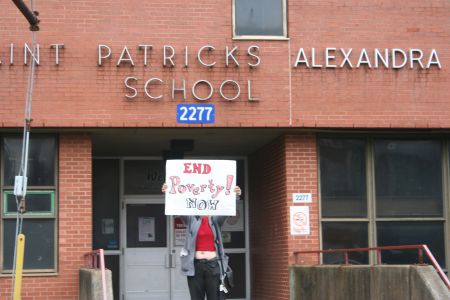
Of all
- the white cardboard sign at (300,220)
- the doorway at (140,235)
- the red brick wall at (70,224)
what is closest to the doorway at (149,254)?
the doorway at (140,235)

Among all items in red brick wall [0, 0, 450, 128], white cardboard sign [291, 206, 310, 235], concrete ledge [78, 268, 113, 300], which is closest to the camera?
concrete ledge [78, 268, 113, 300]

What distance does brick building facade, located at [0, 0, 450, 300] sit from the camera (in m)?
12.1

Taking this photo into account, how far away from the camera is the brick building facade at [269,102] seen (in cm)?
1208

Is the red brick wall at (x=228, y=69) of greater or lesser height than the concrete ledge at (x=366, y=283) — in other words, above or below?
above

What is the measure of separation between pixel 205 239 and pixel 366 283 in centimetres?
248

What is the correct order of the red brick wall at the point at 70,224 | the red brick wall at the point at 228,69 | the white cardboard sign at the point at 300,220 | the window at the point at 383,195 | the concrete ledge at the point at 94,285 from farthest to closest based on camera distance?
the window at the point at 383,195 < the white cardboard sign at the point at 300,220 < the red brick wall at the point at 228,69 < the red brick wall at the point at 70,224 < the concrete ledge at the point at 94,285

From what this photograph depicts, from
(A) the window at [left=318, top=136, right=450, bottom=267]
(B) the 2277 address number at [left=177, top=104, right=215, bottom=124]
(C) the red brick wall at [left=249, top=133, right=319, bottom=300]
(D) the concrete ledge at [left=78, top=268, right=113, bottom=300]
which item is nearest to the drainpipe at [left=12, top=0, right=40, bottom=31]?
(B) the 2277 address number at [left=177, top=104, right=215, bottom=124]

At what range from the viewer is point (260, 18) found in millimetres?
12719

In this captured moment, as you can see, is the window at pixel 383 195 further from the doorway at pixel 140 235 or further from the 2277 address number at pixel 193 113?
the doorway at pixel 140 235

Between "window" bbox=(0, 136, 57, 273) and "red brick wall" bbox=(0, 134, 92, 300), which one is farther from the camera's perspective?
"window" bbox=(0, 136, 57, 273)

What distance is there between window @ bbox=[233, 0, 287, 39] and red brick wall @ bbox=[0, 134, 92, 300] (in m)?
2.91

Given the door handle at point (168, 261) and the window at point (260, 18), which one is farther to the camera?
the door handle at point (168, 261)

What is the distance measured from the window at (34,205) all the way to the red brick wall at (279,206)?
137 inches

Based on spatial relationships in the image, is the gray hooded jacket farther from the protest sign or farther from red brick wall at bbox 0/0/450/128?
red brick wall at bbox 0/0/450/128
